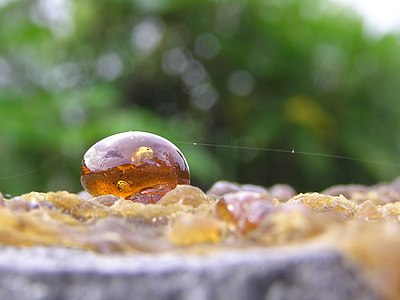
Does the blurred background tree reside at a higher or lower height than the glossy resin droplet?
lower

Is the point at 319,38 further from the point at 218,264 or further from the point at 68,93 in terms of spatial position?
the point at 218,264

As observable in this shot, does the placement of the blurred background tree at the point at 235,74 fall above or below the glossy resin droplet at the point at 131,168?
below

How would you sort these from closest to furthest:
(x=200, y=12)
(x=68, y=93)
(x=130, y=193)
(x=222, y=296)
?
1. (x=222, y=296)
2. (x=130, y=193)
3. (x=68, y=93)
4. (x=200, y=12)

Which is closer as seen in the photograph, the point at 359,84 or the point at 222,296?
the point at 222,296

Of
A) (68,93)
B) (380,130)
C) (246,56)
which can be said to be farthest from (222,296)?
(380,130)

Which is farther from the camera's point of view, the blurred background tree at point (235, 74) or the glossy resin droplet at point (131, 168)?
the blurred background tree at point (235, 74)
